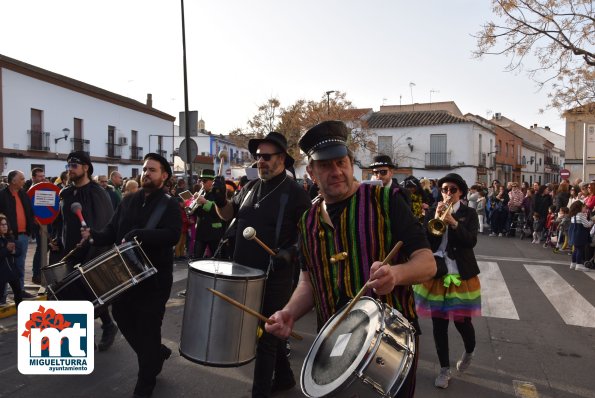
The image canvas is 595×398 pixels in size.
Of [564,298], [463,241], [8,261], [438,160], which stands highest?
[438,160]

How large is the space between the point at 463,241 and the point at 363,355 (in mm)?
2852

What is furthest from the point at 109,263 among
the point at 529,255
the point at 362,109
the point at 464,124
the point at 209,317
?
the point at 362,109

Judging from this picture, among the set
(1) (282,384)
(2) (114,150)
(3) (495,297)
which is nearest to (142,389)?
(1) (282,384)

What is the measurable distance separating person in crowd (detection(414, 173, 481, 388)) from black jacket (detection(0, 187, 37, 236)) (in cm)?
639

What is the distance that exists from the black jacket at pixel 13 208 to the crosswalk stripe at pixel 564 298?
26.8 feet

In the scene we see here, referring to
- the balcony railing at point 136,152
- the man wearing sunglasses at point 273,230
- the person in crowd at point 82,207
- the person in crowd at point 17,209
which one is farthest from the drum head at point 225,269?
the balcony railing at point 136,152

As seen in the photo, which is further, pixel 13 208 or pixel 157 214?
pixel 13 208

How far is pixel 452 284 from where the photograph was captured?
4.56 m

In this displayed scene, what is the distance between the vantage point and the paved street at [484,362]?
171 inches

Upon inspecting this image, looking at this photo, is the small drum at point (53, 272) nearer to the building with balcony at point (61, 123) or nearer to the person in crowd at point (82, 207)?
the person in crowd at point (82, 207)

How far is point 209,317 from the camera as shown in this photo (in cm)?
346

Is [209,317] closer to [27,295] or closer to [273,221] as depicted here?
[273,221]

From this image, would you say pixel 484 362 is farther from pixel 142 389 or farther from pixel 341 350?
pixel 341 350

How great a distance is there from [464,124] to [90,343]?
37099 mm
